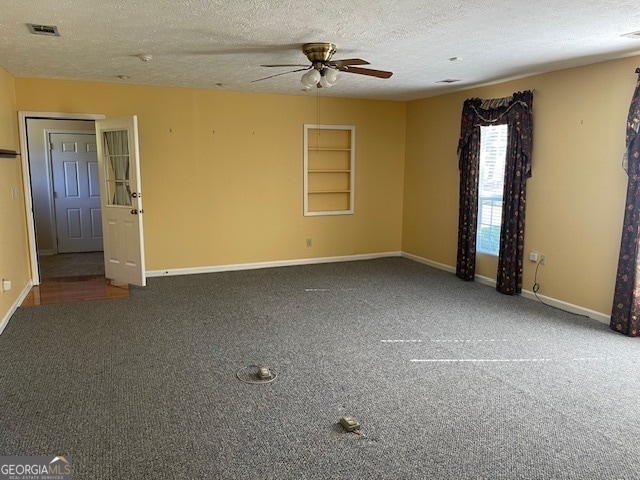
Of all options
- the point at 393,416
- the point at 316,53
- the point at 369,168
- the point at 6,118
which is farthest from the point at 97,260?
the point at 393,416

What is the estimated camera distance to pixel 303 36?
3.65m

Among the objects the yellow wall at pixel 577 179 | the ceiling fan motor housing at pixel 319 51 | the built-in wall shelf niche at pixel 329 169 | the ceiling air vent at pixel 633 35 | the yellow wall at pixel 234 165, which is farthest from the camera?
the built-in wall shelf niche at pixel 329 169

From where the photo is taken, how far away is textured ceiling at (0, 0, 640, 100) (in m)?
2.99

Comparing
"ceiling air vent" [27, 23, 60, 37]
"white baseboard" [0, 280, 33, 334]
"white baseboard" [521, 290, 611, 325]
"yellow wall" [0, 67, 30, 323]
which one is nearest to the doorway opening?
"white baseboard" [0, 280, 33, 334]

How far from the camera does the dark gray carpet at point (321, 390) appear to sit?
2.42 m

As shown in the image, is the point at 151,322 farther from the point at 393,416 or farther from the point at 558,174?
the point at 558,174

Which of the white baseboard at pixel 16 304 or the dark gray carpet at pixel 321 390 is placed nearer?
the dark gray carpet at pixel 321 390

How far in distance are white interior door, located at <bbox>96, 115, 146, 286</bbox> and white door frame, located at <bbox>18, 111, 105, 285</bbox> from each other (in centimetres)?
28

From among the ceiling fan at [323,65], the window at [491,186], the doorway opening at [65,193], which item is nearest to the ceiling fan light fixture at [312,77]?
the ceiling fan at [323,65]

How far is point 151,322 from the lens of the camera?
14.7 ft

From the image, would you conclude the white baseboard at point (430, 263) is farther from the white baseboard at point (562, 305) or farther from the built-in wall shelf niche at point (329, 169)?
the built-in wall shelf niche at point (329, 169)

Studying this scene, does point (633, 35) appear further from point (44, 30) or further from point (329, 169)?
point (44, 30)

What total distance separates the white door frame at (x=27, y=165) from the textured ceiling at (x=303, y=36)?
546mm

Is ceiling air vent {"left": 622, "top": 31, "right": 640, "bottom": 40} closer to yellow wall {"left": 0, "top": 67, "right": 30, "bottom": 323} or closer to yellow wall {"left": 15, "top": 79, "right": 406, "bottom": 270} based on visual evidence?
yellow wall {"left": 15, "top": 79, "right": 406, "bottom": 270}
